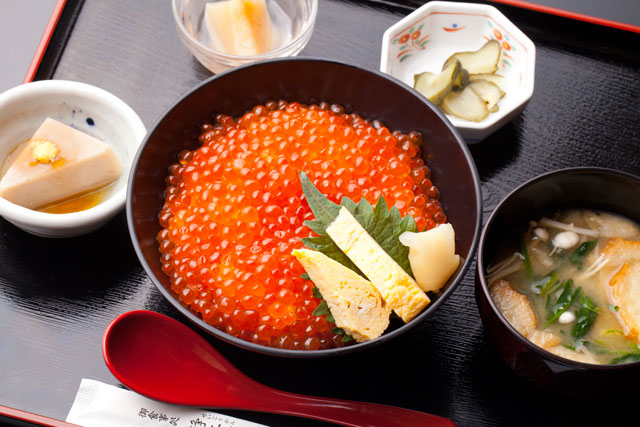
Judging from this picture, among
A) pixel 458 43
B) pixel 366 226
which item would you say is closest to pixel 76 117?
pixel 366 226

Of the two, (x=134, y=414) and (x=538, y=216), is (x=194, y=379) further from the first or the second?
(x=538, y=216)

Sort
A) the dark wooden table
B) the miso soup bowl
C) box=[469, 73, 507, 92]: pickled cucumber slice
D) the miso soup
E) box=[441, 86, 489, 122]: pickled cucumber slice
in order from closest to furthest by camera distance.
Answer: the miso soup bowl, the miso soup, the dark wooden table, box=[441, 86, 489, 122]: pickled cucumber slice, box=[469, 73, 507, 92]: pickled cucumber slice

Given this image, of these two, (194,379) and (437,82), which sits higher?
(437,82)

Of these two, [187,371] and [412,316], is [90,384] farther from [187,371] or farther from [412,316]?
[412,316]

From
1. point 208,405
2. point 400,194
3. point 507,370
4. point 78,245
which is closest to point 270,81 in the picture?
point 400,194

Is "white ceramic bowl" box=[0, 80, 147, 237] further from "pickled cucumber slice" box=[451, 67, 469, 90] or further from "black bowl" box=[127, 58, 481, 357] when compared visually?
"pickled cucumber slice" box=[451, 67, 469, 90]

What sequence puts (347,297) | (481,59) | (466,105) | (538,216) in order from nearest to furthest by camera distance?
(347,297)
(538,216)
(466,105)
(481,59)

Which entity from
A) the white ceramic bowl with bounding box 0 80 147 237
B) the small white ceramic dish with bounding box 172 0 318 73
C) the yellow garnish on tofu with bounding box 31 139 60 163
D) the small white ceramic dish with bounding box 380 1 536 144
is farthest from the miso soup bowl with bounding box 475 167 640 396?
the yellow garnish on tofu with bounding box 31 139 60 163
